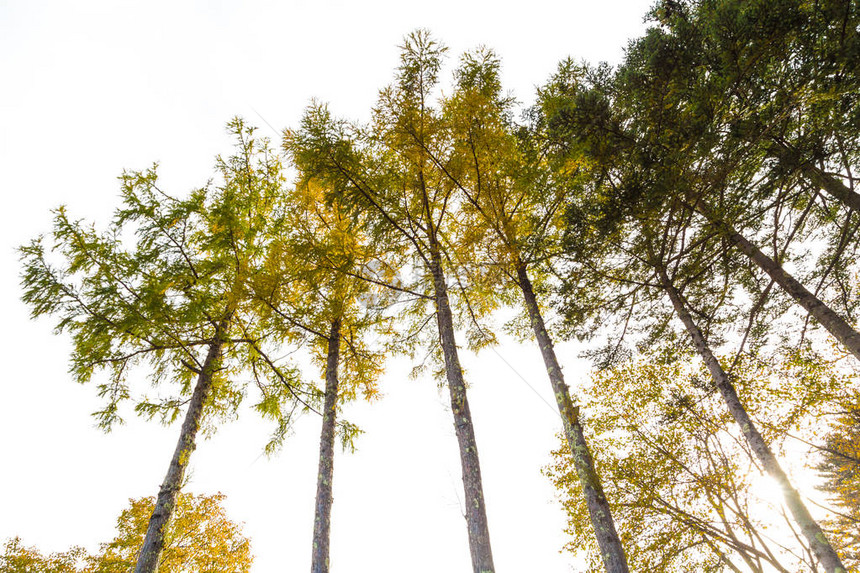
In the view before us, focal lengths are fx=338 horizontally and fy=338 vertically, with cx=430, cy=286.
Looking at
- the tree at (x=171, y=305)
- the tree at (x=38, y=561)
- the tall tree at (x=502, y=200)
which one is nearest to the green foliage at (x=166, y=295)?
the tree at (x=171, y=305)

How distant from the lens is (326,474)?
19.2 feet

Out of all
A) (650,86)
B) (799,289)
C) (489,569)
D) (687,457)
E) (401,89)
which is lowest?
(489,569)

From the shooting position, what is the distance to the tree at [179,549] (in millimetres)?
13055

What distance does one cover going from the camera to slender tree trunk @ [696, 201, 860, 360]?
464 centimetres

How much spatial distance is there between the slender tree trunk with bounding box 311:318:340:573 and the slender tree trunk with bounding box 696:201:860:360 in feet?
22.7

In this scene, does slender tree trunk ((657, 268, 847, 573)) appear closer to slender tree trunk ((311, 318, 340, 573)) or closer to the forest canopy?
the forest canopy

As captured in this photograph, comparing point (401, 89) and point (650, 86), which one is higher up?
point (401, 89)

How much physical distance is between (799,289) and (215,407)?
11.0 m

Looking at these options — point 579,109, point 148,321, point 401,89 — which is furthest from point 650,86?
point 148,321

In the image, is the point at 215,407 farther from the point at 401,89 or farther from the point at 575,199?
the point at 575,199

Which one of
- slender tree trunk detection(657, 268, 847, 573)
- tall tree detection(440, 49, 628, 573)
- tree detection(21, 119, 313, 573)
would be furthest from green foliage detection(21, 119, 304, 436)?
slender tree trunk detection(657, 268, 847, 573)

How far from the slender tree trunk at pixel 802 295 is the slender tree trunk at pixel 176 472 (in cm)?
902

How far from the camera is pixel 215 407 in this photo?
7305mm

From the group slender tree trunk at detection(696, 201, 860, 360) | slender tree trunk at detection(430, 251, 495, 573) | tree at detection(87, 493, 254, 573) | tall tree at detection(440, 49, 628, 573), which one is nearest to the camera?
slender tree trunk at detection(430, 251, 495, 573)
